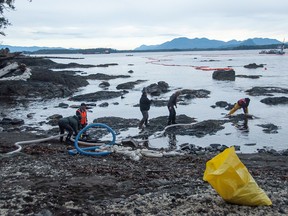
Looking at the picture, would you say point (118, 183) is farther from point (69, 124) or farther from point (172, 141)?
point (172, 141)

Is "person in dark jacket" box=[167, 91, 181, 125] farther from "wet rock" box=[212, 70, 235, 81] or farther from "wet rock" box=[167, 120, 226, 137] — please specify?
"wet rock" box=[212, 70, 235, 81]

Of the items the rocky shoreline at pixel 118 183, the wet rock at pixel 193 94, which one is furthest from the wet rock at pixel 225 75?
the rocky shoreline at pixel 118 183

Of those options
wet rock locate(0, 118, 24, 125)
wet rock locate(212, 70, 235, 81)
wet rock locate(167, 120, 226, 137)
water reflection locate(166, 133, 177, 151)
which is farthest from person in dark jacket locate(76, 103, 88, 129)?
wet rock locate(212, 70, 235, 81)

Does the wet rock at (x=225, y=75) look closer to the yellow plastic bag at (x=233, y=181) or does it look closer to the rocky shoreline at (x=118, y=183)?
the rocky shoreline at (x=118, y=183)

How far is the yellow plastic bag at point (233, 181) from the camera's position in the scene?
722cm

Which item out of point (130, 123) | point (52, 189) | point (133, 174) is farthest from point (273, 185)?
point (130, 123)

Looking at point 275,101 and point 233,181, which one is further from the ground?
point 233,181

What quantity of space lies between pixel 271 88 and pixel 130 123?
22993mm

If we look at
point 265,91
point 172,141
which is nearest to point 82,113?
point 172,141

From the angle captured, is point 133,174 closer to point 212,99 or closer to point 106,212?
point 106,212

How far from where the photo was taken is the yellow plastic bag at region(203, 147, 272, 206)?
7.22m

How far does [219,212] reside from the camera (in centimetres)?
727

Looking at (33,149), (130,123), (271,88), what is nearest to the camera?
(33,149)

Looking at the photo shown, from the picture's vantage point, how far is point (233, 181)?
7.27 metres
